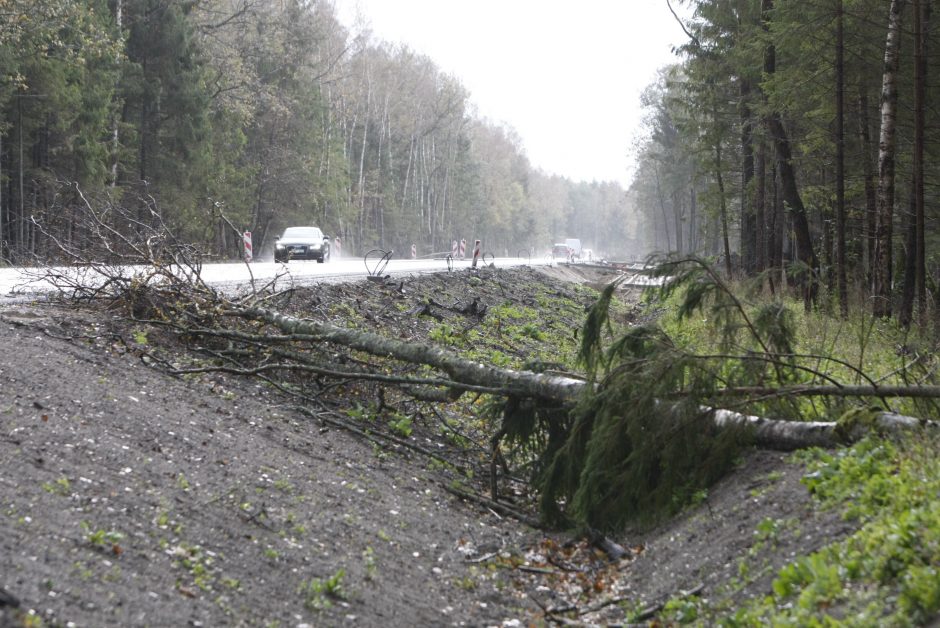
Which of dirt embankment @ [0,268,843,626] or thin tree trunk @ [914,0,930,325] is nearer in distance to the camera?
dirt embankment @ [0,268,843,626]

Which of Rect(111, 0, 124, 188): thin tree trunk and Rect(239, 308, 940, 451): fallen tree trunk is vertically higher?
Rect(111, 0, 124, 188): thin tree trunk

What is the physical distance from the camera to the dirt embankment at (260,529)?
3.89m

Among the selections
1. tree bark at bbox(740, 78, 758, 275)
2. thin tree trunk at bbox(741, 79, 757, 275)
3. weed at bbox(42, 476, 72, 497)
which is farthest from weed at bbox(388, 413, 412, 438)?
thin tree trunk at bbox(741, 79, 757, 275)

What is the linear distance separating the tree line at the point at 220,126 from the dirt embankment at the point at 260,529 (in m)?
4.70

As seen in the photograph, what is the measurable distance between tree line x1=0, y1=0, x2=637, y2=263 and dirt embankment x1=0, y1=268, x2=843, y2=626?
4.70 metres

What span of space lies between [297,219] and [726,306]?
42593 mm

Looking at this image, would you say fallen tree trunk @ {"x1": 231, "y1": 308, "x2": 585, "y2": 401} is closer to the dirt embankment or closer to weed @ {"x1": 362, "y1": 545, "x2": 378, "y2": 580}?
the dirt embankment

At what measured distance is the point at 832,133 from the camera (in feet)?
55.3

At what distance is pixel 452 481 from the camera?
7199 millimetres

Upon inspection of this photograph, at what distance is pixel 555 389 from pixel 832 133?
1261 centimetres

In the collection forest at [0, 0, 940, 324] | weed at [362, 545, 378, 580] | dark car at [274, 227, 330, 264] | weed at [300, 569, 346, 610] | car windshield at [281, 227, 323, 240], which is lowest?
weed at [362, 545, 378, 580]

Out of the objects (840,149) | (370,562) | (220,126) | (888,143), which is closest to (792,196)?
(840,149)

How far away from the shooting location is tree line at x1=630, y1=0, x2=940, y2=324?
13.8 m

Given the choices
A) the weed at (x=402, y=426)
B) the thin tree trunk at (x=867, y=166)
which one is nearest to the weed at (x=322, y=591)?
the weed at (x=402, y=426)
